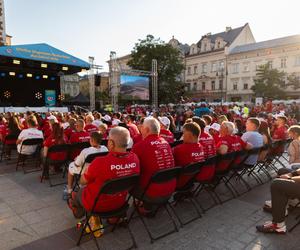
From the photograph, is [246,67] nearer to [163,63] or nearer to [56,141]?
[163,63]

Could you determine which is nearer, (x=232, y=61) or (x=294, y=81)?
(x=294, y=81)

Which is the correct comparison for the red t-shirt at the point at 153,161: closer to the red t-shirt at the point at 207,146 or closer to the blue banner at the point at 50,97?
the red t-shirt at the point at 207,146

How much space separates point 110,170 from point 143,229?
3.76ft

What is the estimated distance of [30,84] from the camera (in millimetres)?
18578

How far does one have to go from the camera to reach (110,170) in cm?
247

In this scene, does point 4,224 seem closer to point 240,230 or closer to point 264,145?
point 240,230

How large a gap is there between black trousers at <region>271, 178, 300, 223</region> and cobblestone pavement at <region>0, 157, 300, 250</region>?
0.28 m

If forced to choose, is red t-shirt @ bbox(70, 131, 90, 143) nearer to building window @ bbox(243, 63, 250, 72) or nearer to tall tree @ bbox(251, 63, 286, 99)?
tall tree @ bbox(251, 63, 286, 99)

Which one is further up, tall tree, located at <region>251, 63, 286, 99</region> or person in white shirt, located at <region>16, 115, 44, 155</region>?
tall tree, located at <region>251, 63, 286, 99</region>

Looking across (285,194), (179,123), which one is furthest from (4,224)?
(179,123)

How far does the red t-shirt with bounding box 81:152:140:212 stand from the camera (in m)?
2.47

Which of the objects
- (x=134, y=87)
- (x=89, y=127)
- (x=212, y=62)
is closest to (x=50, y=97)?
(x=134, y=87)

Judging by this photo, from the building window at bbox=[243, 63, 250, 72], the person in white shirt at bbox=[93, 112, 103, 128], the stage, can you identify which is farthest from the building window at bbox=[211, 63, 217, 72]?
the person in white shirt at bbox=[93, 112, 103, 128]

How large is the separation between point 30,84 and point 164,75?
80.8ft
